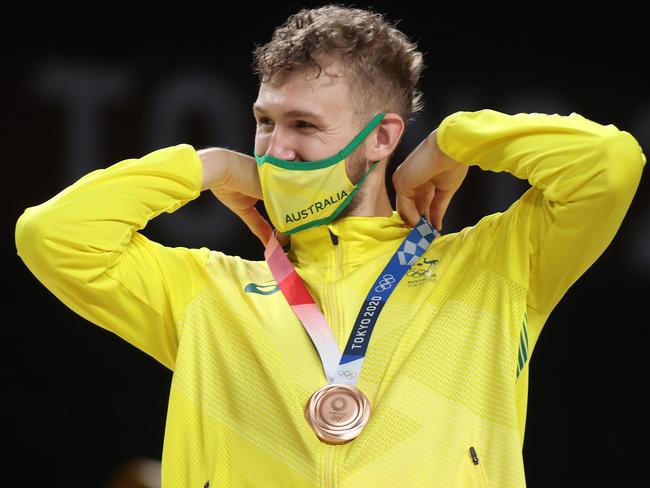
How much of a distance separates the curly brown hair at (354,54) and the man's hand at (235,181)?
211 millimetres

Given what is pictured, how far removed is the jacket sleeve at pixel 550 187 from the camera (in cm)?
233

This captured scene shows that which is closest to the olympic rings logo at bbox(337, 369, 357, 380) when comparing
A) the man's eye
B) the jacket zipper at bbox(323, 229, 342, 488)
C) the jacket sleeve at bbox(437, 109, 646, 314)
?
the jacket zipper at bbox(323, 229, 342, 488)

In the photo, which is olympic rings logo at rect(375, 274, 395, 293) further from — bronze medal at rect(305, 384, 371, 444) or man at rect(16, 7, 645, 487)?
bronze medal at rect(305, 384, 371, 444)

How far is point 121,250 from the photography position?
8.41 feet

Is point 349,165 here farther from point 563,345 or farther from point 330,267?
point 563,345

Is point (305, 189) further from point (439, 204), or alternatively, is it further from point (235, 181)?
point (439, 204)

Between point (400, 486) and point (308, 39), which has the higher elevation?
point (308, 39)

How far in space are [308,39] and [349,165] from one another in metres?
0.32

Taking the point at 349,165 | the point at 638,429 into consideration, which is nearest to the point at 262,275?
the point at 349,165

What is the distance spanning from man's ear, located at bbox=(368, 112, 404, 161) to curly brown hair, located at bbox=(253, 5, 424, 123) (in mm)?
32

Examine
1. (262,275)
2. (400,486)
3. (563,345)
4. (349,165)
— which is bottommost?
(563,345)

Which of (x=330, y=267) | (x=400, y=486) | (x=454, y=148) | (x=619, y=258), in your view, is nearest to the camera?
(x=400, y=486)

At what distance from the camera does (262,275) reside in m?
2.74

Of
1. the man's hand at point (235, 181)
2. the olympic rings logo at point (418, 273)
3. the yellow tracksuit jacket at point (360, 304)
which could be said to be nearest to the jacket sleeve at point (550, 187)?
the yellow tracksuit jacket at point (360, 304)
